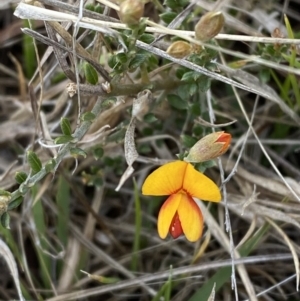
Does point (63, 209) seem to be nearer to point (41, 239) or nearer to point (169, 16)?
point (41, 239)

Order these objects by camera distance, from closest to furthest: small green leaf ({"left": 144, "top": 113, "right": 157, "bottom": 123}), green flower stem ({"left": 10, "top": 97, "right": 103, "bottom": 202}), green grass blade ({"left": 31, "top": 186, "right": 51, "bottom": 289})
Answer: green flower stem ({"left": 10, "top": 97, "right": 103, "bottom": 202}), small green leaf ({"left": 144, "top": 113, "right": 157, "bottom": 123}), green grass blade ({"left": 31, "top": 186, "right": 51, "bottom": 289})

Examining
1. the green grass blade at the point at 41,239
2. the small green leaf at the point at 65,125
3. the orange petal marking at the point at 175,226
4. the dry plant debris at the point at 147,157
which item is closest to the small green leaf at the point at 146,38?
the dry plant debris at the point at 147,157

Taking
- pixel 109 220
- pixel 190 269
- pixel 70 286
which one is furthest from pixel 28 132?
pixel 190 269

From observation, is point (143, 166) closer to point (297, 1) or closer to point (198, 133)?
point (198, 133)

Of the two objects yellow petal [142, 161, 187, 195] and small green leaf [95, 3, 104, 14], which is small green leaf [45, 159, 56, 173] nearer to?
yellow petal [142, 161, 187, 195]

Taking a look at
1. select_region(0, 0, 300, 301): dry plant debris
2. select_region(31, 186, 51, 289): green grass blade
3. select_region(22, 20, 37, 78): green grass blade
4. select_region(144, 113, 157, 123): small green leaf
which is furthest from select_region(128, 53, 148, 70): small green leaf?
select_region(22, 20, 37, 78): green grass blade

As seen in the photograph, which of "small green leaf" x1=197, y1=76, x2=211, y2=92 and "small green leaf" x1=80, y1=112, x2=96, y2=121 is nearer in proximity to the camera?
"small green leaf" x1=80, y1=112, x2=96, y2=121
